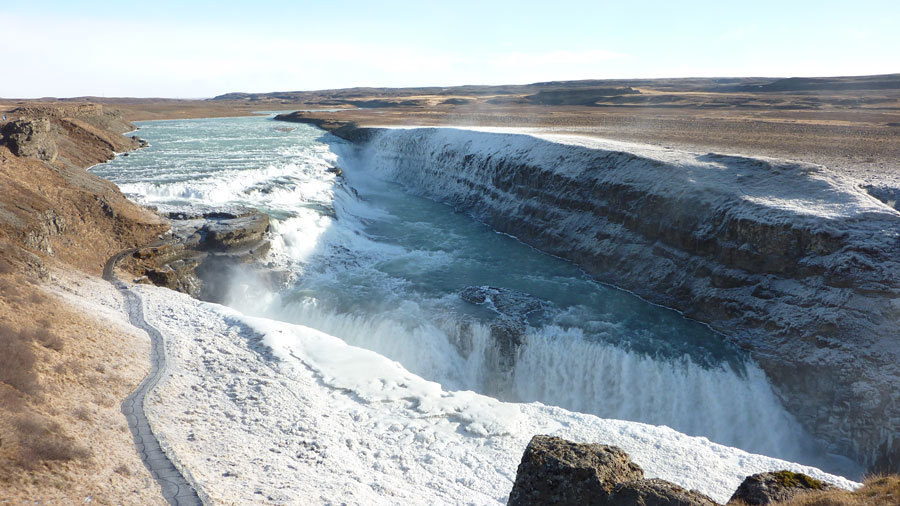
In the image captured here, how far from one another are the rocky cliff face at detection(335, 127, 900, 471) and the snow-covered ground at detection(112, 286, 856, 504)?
4301 mm

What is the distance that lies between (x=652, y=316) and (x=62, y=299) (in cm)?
1554

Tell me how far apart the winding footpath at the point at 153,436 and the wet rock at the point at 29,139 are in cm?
1179

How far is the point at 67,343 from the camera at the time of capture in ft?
31.3

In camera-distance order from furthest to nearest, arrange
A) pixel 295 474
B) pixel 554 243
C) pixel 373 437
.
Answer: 1. pixel 554 243
2. pixel 373 437
3. pixel 295 474

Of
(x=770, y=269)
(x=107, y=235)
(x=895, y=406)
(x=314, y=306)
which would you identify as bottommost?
(x=895, y=406)

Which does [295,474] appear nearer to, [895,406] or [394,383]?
[394,383]

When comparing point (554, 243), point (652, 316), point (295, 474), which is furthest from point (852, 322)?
point (295, 474)

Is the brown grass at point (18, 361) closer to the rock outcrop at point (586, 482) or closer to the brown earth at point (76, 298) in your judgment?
the brown earth at point (76, 298)

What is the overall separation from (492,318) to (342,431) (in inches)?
299

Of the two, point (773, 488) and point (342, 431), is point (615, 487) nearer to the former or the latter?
point (773, 488)

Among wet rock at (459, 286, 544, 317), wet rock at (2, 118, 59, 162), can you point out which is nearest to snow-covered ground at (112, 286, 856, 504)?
wet rock at (459, 286, 544, 317)

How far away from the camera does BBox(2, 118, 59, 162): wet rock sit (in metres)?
19.5

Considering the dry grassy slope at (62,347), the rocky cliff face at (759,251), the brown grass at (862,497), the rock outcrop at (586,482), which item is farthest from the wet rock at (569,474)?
the rocky cliff face at (759,251)

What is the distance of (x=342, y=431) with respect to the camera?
360 inches
